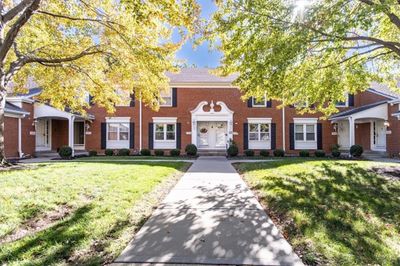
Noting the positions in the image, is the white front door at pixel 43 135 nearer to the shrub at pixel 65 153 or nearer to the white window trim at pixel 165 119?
the shrub at pixel 65 153

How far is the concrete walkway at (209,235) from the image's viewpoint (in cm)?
383

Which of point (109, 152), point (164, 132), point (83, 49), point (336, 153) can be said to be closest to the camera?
point (83, 49)

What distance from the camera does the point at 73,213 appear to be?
572 cm

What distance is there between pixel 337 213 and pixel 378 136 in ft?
62.7

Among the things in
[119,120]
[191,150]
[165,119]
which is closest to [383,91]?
[191,150]

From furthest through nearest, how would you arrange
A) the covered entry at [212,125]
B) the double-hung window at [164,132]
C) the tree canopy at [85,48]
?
the double-hung window at [164,132]
the covered entry at [212,125]
the tree canopy at [85,48]

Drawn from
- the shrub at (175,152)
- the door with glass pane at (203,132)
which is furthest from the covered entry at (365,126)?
the shrub at (175,152)

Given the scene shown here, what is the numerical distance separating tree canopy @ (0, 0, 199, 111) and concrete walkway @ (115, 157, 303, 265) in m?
4.77

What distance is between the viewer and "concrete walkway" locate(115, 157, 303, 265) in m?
3.83

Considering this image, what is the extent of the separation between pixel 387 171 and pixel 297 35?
19.9 feet

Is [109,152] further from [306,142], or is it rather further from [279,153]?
[306,142]

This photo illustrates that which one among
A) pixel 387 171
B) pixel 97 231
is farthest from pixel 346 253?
pixel 387 171

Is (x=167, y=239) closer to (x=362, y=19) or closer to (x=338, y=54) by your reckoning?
(x=362, y=19)

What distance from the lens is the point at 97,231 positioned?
15.8ft
